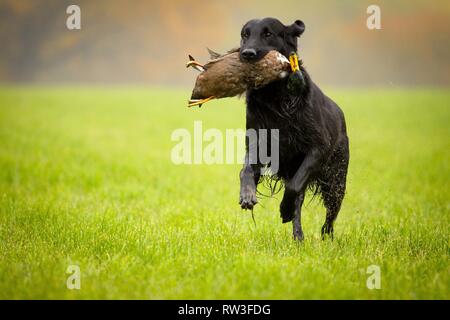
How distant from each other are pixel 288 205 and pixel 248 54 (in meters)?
1.18

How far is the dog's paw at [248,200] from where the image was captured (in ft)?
13.7

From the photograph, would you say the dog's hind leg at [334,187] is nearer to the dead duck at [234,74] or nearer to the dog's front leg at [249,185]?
the dog's front leg at [249,185]

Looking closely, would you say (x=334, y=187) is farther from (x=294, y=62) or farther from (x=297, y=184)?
(x=294, y=62)

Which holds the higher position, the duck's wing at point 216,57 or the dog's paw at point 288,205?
the duck's wing at point 216,57

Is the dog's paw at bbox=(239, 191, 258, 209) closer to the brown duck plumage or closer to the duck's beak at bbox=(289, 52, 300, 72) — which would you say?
the brown duck plumage

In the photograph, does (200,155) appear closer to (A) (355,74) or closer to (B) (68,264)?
(B) (68,264)

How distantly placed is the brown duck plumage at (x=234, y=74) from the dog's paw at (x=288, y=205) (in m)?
0.86

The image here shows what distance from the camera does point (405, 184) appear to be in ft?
27.8

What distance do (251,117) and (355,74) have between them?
156ft

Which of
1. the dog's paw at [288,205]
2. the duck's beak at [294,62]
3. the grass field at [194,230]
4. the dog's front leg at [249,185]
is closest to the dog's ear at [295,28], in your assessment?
the duck's beak at [294,62]

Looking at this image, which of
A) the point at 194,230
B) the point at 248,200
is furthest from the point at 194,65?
the point at 194,230

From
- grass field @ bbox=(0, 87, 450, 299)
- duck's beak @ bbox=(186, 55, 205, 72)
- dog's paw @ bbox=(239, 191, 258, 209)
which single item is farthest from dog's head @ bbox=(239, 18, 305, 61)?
grass field @ bbox=(0, 87, 450, 299)
